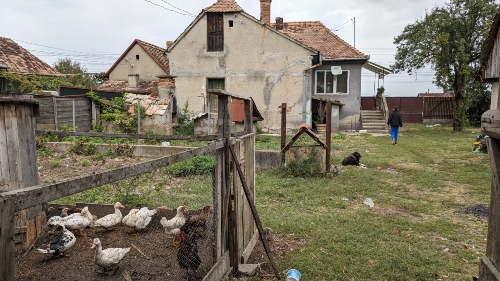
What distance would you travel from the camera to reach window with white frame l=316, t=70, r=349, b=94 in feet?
69.7

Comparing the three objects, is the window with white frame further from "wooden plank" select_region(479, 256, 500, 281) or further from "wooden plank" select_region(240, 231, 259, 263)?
"wooden plank" select_region(479, 256, 500, 281)

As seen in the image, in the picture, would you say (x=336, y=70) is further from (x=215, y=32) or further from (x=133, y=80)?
(x=133, y=80)

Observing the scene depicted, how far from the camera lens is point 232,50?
19.7m

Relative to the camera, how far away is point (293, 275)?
3.93m

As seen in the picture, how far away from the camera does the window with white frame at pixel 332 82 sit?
21250 millimetres

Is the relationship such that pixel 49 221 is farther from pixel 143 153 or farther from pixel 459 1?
pixel 459 1

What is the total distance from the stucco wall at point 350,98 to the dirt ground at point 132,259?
1706 cm

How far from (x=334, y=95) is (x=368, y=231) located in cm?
1652

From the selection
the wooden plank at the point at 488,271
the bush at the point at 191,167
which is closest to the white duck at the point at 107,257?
the wooden plank at the point at 488,271

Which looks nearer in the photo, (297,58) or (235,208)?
(235,208)

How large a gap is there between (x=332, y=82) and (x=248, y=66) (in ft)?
16.8

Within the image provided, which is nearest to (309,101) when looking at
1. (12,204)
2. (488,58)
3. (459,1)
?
(488,58)

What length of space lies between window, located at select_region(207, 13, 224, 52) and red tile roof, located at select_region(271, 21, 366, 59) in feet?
14.2

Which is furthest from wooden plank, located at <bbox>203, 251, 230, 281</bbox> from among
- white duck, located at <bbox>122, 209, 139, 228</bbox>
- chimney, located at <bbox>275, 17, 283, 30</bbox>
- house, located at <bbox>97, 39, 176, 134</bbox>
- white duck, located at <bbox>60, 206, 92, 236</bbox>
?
chimney, located at <bbox>275, 17, 283, 30</bbox>
